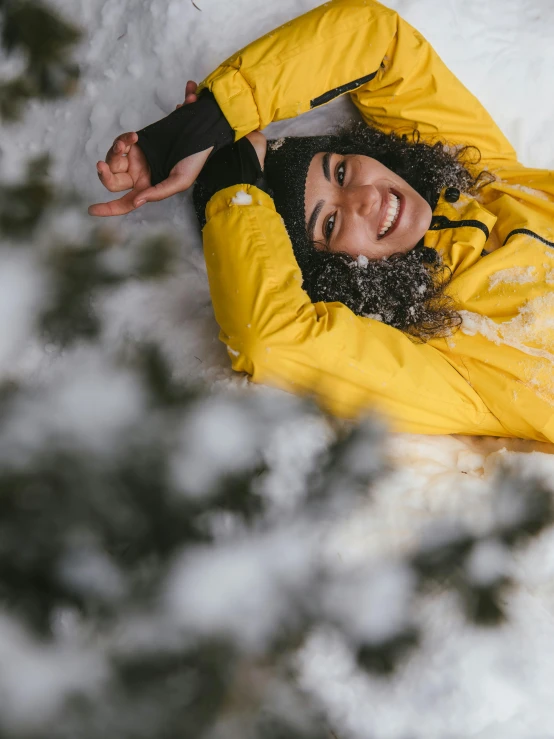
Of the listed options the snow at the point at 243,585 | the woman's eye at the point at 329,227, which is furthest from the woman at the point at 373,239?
the snow at the point at 243,585

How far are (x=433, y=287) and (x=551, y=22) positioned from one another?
67 centimetres

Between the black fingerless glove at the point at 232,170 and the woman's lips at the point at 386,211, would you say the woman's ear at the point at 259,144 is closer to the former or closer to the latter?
the black fingerless glove at the point at 232,170

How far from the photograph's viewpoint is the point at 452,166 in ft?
3.43

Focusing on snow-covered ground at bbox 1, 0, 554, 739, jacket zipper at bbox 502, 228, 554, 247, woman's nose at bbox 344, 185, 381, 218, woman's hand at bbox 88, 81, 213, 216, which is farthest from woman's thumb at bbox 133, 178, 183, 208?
jacket zipper at bbox 502, 228, 554, 247

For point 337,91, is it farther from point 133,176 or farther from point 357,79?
point 133,176

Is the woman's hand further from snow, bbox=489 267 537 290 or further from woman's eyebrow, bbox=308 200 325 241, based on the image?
snow, bbox=489 267 537 290

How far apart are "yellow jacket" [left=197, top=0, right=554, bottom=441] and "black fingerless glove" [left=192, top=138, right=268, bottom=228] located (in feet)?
0.10

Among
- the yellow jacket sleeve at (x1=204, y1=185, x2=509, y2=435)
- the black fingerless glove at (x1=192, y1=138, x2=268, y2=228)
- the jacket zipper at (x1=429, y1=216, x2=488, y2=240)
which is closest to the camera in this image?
the yellow jacket sleeve at (x1=204, y1=185, x2=509, y2=435)

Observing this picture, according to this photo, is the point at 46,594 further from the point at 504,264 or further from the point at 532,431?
the point at 504,264

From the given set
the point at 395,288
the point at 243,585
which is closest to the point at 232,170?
the point at 395,288

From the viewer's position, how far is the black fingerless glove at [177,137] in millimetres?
844

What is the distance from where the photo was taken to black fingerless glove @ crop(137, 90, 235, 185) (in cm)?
84

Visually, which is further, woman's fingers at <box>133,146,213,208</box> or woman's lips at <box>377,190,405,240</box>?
woman's lips at <box>377,190,405,240</box>

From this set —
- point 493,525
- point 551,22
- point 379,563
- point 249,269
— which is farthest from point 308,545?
point 551,22
